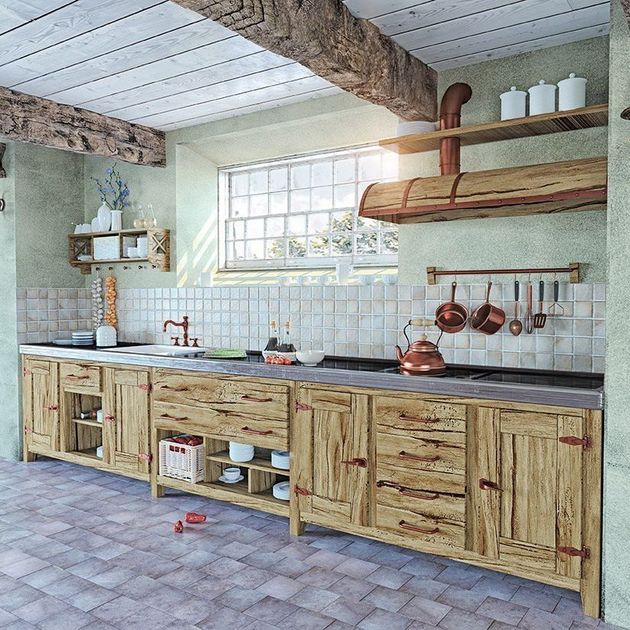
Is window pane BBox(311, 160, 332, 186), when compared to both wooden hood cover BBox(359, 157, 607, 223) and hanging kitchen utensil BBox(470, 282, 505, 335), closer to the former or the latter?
wooden hood cover BBox(359, 157, 607, 223)

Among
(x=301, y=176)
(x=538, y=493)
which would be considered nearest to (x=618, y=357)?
(x=538, y=493)

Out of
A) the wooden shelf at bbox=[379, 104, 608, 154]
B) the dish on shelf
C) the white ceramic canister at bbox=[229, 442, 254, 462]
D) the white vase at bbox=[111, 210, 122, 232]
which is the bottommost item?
the dish on shelf

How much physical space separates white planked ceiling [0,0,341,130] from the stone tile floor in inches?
103

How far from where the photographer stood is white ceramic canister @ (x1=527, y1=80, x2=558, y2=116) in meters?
3.26

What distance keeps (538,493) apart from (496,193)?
1.40 metres

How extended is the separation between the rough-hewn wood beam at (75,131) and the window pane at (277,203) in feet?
2.96

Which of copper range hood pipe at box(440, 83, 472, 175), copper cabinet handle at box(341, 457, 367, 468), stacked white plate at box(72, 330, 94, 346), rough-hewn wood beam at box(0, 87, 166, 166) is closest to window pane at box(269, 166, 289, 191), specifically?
rough-hewn wood beam at box(0, 87, 166, 166)

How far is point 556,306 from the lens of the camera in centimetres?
336

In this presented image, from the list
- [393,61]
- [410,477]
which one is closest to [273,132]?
[393,61]

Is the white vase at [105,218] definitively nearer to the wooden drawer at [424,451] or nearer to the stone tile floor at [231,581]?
the stone tile floor at [231,581]

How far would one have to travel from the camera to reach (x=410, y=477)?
10.2ft

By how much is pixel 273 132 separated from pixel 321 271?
1053 mm

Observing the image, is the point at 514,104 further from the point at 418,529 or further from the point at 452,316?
the point at 418,529

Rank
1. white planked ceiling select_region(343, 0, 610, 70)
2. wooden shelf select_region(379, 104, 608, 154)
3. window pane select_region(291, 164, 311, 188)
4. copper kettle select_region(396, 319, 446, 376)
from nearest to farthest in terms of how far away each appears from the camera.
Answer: white planked ceiling select_region(343, 0, 610, 70) → wooden shelf select_region(379, 104, 608, 154) → copper kettle select_region(396, 319, 446, 376) → window pane select_region(291, 164, 311, 188)
